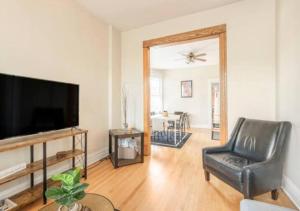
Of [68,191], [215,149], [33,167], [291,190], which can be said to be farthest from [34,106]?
[291,190]

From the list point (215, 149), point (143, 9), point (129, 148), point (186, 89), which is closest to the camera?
point (215, 149)

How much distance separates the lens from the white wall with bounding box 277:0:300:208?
1918mm

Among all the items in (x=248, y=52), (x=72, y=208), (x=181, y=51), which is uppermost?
(x=181, y=51)

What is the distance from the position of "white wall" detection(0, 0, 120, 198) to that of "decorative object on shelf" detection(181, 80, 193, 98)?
4.38 meters

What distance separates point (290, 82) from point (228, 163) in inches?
49.6

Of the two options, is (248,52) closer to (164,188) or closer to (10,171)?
(164,188)

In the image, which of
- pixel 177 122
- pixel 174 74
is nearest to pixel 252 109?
pixel 177 122

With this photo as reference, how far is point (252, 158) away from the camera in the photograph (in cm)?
222

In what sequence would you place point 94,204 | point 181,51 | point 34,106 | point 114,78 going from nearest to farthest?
point 94,204 → point 34,106 → point 114,78 → point 181,51

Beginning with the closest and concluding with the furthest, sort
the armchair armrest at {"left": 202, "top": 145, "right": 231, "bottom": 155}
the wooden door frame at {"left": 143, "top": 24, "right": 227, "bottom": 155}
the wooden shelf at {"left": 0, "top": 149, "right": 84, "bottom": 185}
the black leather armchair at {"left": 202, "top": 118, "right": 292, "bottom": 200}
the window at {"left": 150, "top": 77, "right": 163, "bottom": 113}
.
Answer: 1. the wooden shelf at {"left": 0, "top": 149, "right": 84, "bottom": 185}
2. the black leather armchair at {"left": 202, "top": 118, "right": 292, "bottom": 200}
3. the armchair armrest at {"left": 202, "top": 145, "right": 231, "bottom": 155}
4. the wooden door frame at {"left": 143, "top": 24, "right": 227, "bottom": 155}
5. the window at {"left": 150, "top": 77, "right": 163, "bottom": 113}

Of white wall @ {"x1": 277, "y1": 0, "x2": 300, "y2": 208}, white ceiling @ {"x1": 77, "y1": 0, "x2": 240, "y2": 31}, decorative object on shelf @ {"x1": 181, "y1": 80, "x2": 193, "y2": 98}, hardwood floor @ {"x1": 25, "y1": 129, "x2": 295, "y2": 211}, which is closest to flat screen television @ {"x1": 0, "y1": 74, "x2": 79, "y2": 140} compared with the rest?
hardwood floor @ {"x1": 25, "y1": 129, "x2": 295, "y2": 211}

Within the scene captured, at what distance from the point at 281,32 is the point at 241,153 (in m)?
1.79

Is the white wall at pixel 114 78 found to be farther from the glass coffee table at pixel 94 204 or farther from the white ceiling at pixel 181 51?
the glass coffee table at pixel 94 204

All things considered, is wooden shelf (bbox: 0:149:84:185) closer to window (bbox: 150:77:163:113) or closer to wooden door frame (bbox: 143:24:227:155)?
wooden door frame (bbox: 143:24:227:155)
